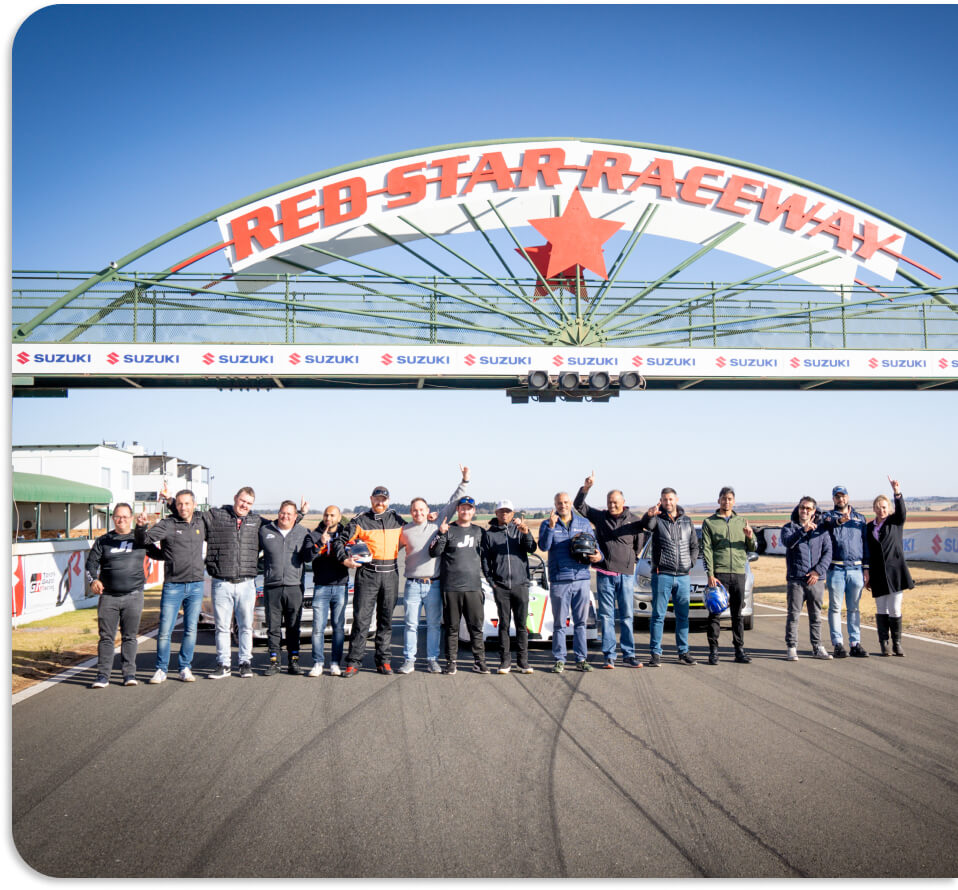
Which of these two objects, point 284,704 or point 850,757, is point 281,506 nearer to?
point 284,704

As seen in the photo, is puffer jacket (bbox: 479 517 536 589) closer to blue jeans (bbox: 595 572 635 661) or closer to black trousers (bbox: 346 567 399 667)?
blue jeans (bbox: 595 572 635 661)

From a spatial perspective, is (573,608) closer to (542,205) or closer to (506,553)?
(506,553)

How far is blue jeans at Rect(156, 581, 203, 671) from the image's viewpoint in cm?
783

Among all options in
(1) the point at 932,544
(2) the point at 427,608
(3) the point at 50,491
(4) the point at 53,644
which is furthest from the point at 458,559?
(1) the point at 932,544

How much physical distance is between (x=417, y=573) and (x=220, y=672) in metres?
2.23

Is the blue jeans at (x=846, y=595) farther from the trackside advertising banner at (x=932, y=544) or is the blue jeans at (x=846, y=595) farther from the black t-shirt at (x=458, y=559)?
the trackside advertising banner at (x=932, y=544)

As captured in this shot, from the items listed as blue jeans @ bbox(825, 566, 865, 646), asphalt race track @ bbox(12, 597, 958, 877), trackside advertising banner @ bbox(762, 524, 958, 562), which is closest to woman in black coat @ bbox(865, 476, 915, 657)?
blue jeans @ bbox(825, 566, 865, 646)

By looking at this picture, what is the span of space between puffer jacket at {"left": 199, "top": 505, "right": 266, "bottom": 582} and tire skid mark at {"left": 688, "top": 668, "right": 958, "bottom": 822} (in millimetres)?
4903

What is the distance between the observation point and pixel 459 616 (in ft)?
27.1

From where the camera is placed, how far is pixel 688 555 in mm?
8781

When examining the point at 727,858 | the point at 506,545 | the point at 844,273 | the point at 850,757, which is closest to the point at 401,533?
the point at 506,545

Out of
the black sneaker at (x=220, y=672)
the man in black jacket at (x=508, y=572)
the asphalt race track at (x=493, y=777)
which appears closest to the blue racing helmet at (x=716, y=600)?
the asphalt race track at (x=493, y=777)

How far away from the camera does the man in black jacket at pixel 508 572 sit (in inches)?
323

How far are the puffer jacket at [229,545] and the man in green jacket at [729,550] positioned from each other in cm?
507
